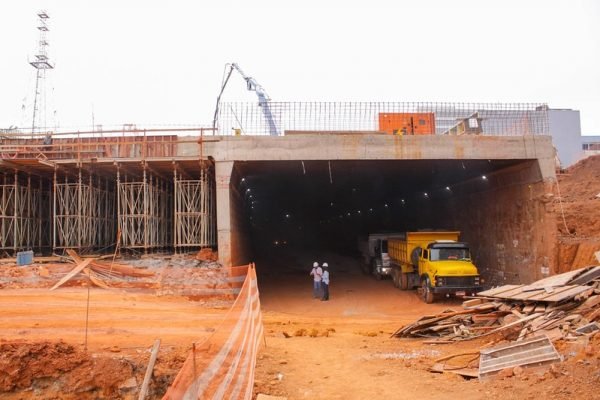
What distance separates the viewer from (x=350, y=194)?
42188 millimetres

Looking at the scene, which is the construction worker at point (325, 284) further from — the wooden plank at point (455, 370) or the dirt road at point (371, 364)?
the wooden plank at point (455, 370)

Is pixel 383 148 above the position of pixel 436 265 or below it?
above

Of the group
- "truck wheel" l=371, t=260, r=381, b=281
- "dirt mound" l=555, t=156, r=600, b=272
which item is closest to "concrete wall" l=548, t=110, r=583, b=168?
"dirt mound" l=555, t=156, r=600, b=272

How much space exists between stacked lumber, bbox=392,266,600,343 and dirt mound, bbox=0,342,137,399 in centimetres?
737

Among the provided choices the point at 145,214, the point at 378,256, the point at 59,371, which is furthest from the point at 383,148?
the point at 59,371

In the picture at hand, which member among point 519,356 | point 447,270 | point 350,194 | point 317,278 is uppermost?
point 350,194

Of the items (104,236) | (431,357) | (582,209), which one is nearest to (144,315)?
(431,357)

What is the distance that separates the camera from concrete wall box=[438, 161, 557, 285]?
1970cm

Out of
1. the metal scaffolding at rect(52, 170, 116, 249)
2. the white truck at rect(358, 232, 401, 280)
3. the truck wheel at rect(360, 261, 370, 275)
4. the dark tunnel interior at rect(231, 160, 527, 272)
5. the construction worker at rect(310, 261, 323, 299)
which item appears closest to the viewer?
the metal scaffolding at rect(52, 170, 116, 249)

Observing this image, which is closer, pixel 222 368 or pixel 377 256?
pixel 222 368

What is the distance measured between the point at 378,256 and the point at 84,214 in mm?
15801

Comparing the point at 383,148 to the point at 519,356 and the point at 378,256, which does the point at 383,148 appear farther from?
the point at 519,356

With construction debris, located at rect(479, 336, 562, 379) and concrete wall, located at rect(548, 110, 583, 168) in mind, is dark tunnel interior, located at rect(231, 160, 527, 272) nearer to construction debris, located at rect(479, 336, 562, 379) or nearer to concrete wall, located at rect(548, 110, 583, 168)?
construction debris, located at rect(479, 336, 562, 379)

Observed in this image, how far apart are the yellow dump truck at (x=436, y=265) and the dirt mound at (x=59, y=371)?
43.7 feet
